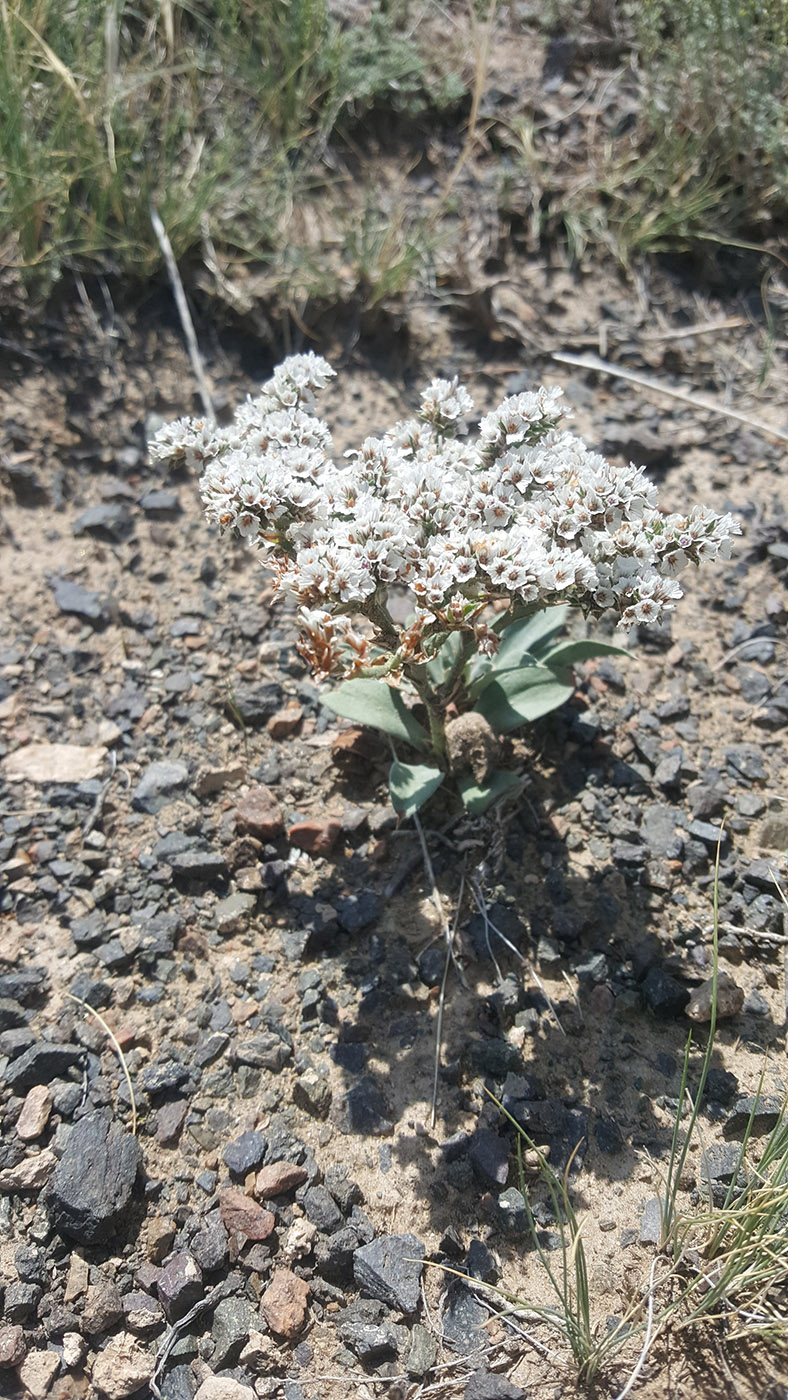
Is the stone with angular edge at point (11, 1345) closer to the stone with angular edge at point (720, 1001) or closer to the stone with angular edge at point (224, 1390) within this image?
the stone with angular edge at point (224, 1390)

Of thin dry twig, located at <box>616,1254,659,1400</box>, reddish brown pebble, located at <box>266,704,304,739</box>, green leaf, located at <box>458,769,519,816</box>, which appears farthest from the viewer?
reddish brown pebble, located at <box>266,704,304,739</box>

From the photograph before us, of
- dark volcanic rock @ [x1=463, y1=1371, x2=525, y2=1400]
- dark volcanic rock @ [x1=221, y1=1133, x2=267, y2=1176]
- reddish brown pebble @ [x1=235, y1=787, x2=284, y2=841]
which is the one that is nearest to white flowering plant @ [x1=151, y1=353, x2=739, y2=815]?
reddish brown pebble @ [x1=235, y1=787, x2=284, y2=841]

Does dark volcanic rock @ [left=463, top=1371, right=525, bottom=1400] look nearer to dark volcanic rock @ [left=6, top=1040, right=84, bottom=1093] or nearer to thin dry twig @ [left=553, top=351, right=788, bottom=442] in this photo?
dark volcanic rock @ [left=6, top=1040, right=84, bottom=1093]

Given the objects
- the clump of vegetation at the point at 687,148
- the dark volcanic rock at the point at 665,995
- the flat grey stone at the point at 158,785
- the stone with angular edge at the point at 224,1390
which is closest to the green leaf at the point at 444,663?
the flat grey stone at the point at 158,785

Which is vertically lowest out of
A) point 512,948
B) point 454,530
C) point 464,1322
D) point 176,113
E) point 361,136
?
point 464,1322

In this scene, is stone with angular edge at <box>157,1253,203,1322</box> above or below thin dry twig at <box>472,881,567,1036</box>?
below

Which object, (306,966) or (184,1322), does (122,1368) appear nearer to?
(184,1322)

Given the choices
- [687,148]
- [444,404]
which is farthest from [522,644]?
[687,148]
